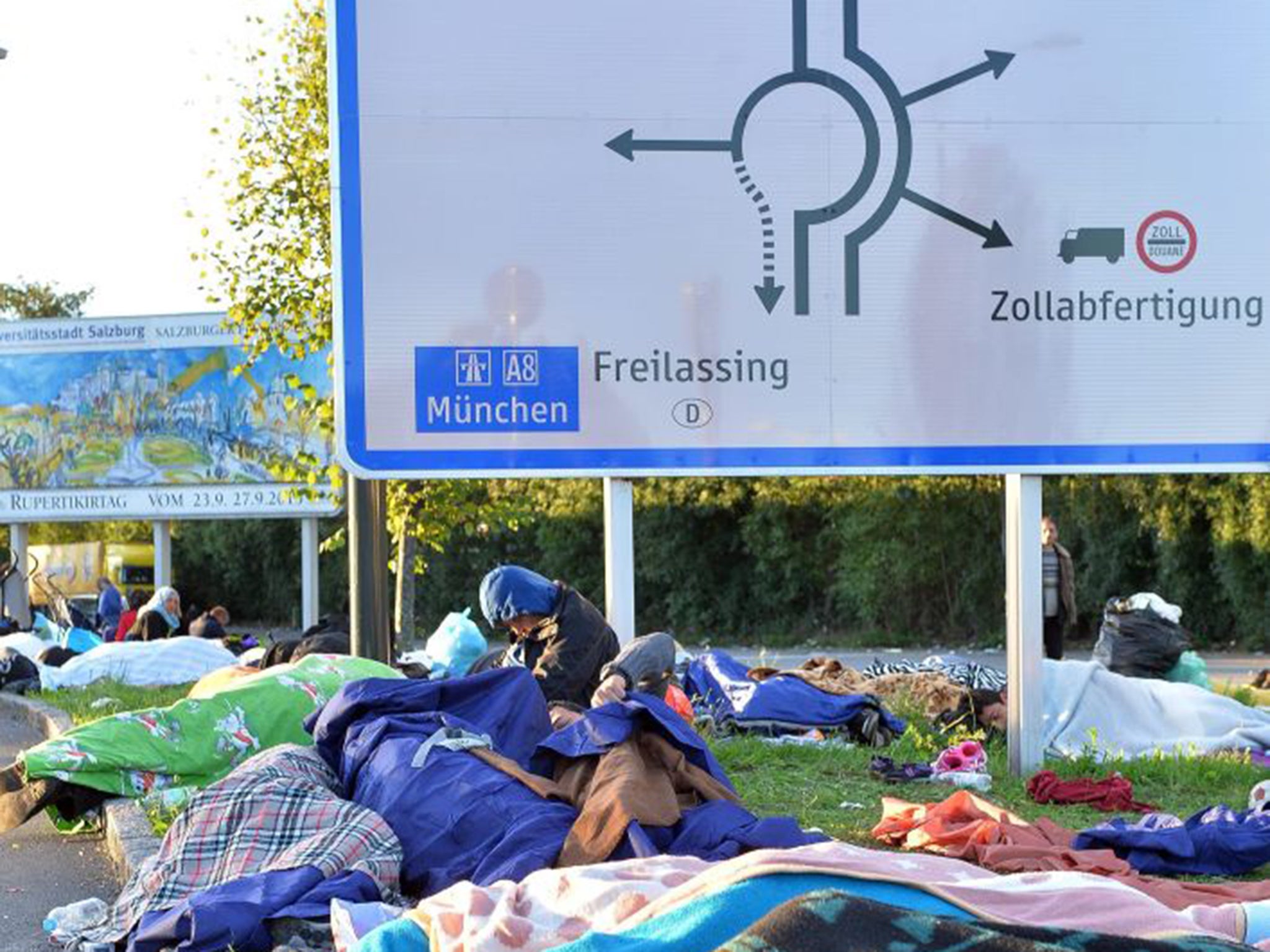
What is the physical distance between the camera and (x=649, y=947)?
321cm

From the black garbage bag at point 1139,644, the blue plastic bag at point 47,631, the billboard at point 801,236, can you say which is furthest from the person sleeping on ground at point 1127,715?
the blue plastic bag at point 47,631

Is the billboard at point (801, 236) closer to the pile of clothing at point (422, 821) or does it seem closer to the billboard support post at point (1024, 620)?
the billboard support post at point (1024, 620)

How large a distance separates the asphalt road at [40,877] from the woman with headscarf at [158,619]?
35.6 feet

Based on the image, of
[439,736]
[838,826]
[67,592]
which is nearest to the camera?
Result: [439,736]

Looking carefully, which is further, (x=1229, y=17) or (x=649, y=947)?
(x=1229, y=17)

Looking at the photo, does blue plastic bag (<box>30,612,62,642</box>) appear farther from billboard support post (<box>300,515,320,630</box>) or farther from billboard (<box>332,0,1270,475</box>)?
billboard (<box>332,0,1270,475</box>)

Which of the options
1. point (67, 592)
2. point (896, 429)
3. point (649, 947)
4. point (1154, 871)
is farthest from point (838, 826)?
point (67, 592)

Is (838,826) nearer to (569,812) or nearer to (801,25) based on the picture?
(569,812)

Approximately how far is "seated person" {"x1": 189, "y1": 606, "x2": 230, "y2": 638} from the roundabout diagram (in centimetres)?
1256

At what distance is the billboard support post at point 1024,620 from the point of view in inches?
326

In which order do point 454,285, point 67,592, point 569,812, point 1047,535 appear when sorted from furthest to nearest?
point 67,592
point 1047,535
point 454,285
point 569,812

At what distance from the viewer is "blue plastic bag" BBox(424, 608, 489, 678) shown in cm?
1191

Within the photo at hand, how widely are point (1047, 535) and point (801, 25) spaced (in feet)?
23.6

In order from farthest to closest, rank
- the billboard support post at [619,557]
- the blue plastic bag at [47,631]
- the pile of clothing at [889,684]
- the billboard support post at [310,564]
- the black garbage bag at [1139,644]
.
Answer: the billboard support post at [310,564] < the blue plastic bag at [47,631] < the black garbage bag at [1139,644] < the pile of clothing at [889,684] < the billboard support post at [619,557]
